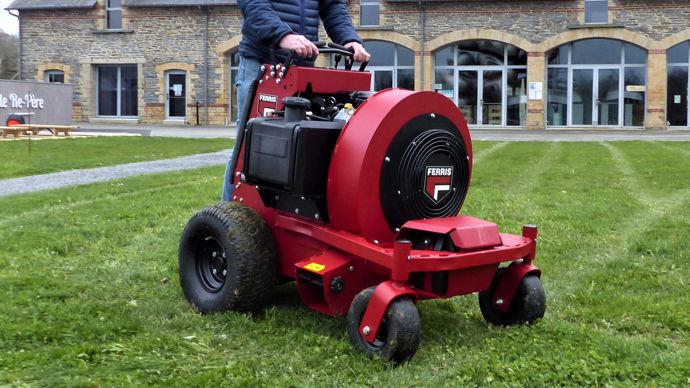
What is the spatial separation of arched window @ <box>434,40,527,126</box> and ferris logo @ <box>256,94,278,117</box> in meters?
25.4

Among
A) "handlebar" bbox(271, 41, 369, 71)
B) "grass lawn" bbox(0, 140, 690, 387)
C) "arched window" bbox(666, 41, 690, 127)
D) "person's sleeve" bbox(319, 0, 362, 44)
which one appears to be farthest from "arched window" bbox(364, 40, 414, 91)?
"handlebar" bbox(271, 41, 369, 71)

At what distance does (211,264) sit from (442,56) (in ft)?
87.0

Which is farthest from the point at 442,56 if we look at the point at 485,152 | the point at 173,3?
the point at 485,152

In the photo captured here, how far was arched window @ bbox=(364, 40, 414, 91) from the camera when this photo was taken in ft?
97.3

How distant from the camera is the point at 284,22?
13.6 ft

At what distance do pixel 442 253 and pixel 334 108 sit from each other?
1000 millimetres

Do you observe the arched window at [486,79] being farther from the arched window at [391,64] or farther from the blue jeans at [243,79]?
the blue jeans at [243,79]

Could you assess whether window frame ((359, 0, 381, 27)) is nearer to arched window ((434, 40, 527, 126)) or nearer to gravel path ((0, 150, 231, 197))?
arched window ((434, 40, 527, 126))

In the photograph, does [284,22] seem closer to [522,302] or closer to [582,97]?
[522,302]

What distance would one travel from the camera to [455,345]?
3.45 m

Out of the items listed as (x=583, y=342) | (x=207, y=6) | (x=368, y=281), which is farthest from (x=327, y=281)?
(x=207, y=6)

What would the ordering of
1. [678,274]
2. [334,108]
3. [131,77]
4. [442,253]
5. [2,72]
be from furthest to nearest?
[2,72]
[131,77]
[678,274]
[334,108]
[442,253]

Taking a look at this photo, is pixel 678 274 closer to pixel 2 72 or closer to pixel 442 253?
pixel 442 253

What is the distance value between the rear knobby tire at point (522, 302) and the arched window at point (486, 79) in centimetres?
2563
